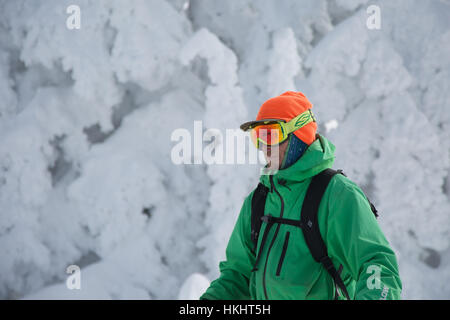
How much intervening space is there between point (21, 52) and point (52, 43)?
772mm

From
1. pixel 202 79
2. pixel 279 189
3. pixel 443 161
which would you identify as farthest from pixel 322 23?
pixel 279 189

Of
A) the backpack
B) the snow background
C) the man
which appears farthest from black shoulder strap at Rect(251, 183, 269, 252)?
the snow background

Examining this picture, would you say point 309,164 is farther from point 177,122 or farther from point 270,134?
point 177,122

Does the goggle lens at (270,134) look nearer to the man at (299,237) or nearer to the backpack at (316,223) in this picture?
the man at (299,237)

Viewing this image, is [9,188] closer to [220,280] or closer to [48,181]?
[48,181]

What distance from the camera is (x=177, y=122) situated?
7438 mm

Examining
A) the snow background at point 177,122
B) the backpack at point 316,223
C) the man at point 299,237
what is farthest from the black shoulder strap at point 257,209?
the snow background at point 177,122

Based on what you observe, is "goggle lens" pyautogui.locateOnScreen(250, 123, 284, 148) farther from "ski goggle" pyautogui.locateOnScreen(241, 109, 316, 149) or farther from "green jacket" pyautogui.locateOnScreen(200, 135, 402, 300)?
"green jacket" pyautogui.locateOnScreen(200, 135, 402, 300)

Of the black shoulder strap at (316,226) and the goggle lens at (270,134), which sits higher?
the goggle lens at (270,134)

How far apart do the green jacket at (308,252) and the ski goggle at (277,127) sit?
0.33 feet

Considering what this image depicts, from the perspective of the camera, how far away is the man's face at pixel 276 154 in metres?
1.47

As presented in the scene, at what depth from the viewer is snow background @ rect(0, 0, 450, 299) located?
5.55 m

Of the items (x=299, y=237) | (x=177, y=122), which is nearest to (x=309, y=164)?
(x=299, y=237)

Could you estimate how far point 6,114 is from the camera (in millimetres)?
7262
